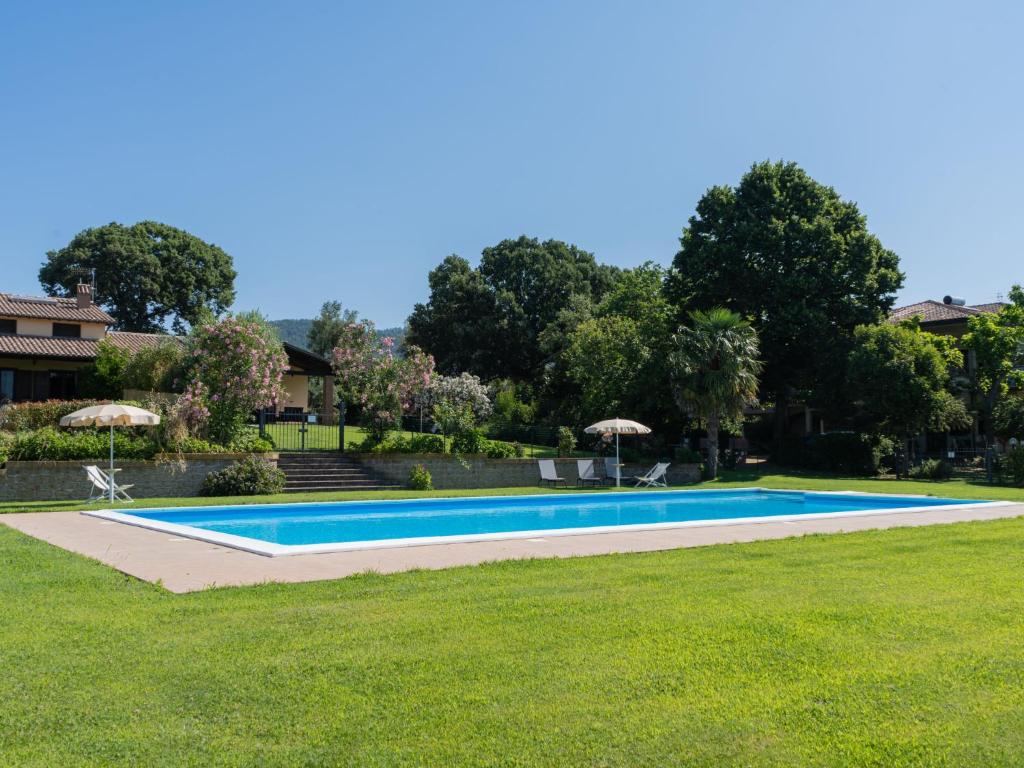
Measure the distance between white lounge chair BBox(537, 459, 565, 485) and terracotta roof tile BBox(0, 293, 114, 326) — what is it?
2198 centimetres

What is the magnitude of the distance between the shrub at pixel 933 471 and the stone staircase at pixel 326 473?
19578 millimetres

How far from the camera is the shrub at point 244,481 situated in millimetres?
18953

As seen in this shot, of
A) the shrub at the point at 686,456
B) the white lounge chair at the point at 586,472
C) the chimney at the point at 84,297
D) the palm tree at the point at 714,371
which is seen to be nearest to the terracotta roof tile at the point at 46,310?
the chimney at the point at 84,297

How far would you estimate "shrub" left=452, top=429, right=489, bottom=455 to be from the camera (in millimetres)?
24109

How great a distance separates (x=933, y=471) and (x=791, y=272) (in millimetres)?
9947

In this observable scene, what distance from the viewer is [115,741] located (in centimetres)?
344

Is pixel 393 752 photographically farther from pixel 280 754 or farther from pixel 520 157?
pixel 520 157

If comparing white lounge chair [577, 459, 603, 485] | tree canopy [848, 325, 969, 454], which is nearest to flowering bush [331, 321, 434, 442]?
white lounge chair [577, 459, 603, 485]

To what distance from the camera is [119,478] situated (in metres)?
18.4

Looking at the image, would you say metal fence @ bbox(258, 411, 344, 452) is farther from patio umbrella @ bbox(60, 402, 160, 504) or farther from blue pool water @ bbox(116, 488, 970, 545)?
blue pool water @ bbox(116, 488, 970, 545)

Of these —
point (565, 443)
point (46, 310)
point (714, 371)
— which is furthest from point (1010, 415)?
point (46, 310)

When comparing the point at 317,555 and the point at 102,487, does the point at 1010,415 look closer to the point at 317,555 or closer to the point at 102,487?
the point at 317,555

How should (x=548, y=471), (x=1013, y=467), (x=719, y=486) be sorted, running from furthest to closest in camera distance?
(x=1013, y=467)
(x=719, y=486)
(x=548, y=471)

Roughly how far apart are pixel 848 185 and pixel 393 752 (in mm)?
36862
